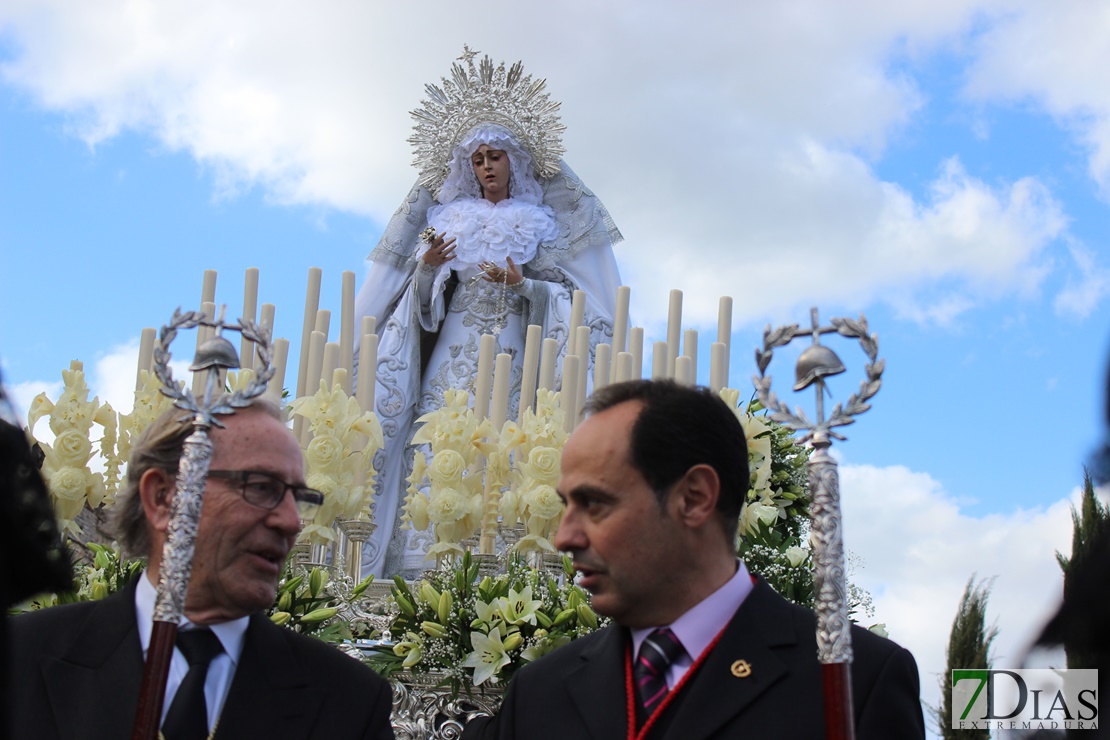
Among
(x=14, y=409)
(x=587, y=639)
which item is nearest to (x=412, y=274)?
(x=587, y=639)

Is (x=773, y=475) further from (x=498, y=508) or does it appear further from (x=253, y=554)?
(x=253, y=554)

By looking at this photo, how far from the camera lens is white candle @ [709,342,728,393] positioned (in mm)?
5215

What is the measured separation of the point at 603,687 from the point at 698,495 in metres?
0.44

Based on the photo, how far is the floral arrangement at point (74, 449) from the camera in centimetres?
454

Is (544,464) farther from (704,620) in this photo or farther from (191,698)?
(191,698)

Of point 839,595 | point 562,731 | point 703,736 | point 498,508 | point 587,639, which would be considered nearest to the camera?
point 839,595

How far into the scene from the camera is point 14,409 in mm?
1590

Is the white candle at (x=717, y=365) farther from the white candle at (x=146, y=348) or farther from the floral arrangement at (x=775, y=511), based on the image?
the white candle at (x=146, y=348)

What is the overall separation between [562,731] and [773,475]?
2.41m

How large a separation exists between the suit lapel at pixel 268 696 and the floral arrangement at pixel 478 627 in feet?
2.75

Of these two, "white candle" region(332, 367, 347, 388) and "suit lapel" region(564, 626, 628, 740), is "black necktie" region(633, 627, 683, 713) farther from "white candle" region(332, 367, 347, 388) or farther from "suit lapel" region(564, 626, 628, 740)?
"white candle" region(332, 367, 347, 388)

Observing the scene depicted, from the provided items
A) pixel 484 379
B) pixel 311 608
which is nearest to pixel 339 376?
pixel 484 379

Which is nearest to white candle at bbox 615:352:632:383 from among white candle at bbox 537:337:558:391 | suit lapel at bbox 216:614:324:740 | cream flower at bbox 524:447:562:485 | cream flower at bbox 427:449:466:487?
white candle at bbox 537:337:558:391

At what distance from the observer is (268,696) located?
2.73 metres
